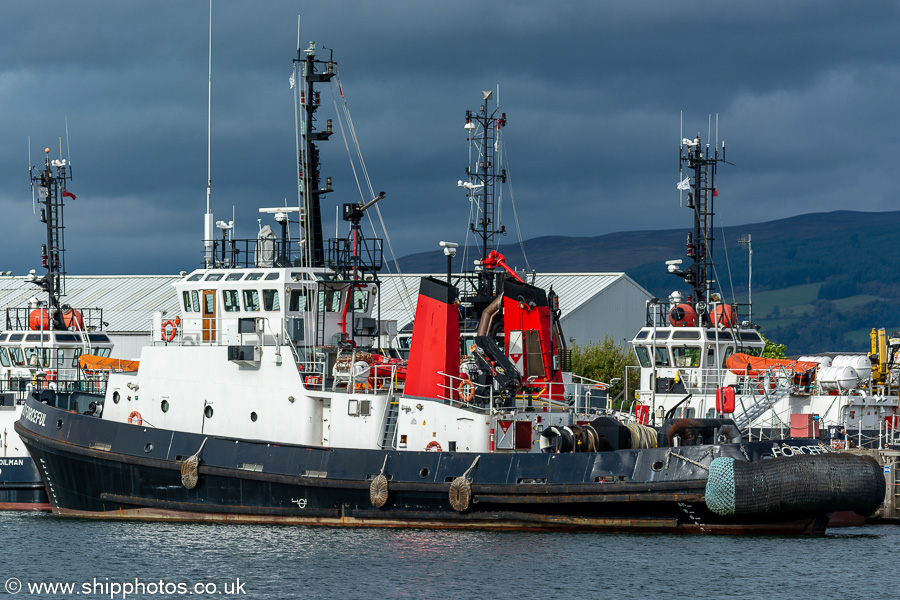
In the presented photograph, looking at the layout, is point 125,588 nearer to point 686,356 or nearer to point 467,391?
point 467,391

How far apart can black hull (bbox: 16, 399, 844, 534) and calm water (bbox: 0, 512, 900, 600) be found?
36cm

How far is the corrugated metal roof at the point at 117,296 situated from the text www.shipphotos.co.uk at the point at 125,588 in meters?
36.7

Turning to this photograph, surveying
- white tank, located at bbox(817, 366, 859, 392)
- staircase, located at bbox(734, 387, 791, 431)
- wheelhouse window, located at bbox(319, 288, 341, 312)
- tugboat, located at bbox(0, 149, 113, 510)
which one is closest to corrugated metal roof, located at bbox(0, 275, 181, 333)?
tugboat, located at bbox(0, 149, 113, 510)

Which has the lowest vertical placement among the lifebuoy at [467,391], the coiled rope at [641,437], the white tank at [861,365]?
the coiled rope at [641,437]

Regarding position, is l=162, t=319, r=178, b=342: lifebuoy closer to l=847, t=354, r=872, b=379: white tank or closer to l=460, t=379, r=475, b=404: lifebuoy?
l=460, t=379, r=475, b=404: lifebuoy

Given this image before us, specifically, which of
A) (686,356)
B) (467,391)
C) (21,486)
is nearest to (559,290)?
(686,356)

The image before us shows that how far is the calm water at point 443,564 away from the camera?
743 inches

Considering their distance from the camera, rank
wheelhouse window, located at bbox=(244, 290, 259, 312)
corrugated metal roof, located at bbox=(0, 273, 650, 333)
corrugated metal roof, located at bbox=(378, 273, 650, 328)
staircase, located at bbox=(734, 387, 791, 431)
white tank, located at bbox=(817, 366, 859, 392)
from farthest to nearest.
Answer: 1. corrugated metal roof, located at bbox=(0, 273, 650, 333)
2. corrugated metal roof, located at bbox=(378, 273, 650, 328)
3. white tank, located at bbox=(817, 366, 859, 392)
4. staircase, located at bbox=(734, 387, 791, 431)
5. wheelhouse window, located at bbox=(244, 290, 259, 312)

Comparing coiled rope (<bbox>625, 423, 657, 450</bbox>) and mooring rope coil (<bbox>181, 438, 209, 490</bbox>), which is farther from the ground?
coiled rope (<bbox>625, 423, 657, 450</bbox>)

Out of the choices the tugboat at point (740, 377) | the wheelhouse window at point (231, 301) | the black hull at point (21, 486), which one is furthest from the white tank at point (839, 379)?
the black hull at point (21, 486)

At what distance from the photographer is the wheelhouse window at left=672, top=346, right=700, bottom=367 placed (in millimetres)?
34250

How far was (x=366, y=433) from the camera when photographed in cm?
2494

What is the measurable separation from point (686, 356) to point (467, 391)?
11.6 meters

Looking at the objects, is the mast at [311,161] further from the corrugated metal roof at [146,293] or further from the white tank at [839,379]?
the corrugated metal roof at [146,293]
